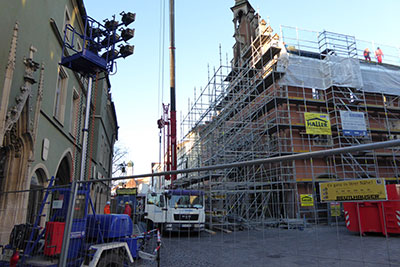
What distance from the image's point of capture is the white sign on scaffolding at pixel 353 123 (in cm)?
1967

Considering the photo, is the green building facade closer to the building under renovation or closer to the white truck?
the white truck

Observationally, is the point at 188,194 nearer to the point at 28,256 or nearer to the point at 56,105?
the point at 28,256

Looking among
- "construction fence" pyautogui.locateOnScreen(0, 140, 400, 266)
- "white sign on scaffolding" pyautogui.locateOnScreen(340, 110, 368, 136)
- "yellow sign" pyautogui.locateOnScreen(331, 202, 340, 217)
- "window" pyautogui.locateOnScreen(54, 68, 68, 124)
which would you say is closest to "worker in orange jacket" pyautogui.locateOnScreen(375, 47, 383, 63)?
"white sign on scaffolding" pyautogui.locateOnScreen(340, 110, 368, 136)

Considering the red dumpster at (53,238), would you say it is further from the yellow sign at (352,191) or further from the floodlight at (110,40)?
the floodlight at (110,40)

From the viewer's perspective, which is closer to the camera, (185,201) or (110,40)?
(185,201)

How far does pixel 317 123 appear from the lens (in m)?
Result: 19.5

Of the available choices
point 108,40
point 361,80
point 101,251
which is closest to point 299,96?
point 361,80

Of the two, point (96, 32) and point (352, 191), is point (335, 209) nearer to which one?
point (352, 191)

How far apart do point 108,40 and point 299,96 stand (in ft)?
47.9

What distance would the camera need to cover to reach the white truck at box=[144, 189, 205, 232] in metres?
3.81

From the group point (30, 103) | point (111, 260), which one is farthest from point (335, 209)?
point (30, 103)

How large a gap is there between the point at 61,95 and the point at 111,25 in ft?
13.0

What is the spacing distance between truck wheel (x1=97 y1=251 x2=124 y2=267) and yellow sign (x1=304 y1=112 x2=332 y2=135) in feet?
53.1

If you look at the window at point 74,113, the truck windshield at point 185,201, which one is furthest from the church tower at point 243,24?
the truck windshield at point 185,201
